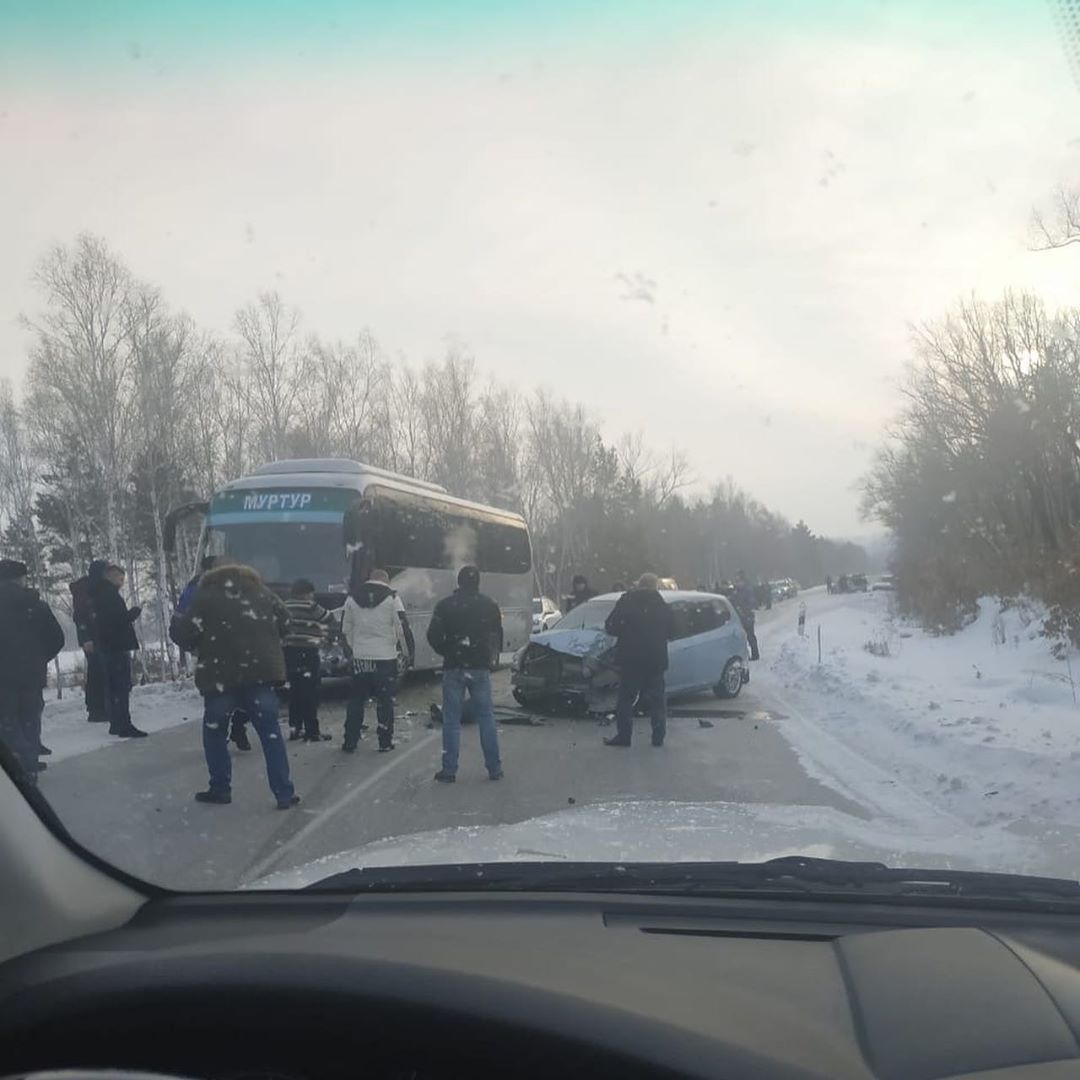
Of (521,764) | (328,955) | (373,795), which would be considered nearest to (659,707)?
(521,764)

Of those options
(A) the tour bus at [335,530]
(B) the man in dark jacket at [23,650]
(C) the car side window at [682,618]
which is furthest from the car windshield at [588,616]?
(B) the man in dark jacket at [23,650]

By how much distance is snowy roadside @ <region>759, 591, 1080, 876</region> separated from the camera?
7.00m

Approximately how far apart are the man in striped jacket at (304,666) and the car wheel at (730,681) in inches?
262

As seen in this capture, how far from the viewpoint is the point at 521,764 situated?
31.0ft

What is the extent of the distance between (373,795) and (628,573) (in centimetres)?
2261

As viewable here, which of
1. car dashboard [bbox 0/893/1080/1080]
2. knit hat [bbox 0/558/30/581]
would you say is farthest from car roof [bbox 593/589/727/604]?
car dashboard [bbox 0/893/1080/1080]

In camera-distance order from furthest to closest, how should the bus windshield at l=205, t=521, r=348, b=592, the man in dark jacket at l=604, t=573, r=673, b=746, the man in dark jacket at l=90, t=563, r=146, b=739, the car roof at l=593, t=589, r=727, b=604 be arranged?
the car roof at l=593, t=589, r=727, b=604 → the bus windshield at l=205, t=521, r=348, b=592 → the man in dark jacket at l=604, t=573, r=673, b=746 → the man in dark jacket at l=90, t=563, r=146, b=739

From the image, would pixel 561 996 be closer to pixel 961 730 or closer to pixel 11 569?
pixel 11 569

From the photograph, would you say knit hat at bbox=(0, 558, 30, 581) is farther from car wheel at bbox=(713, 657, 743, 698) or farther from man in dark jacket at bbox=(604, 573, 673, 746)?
car wheel at bbox=(713, 657, 743, 698)

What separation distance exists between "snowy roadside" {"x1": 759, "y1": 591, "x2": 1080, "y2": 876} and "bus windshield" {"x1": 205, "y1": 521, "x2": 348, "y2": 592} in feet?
19.6

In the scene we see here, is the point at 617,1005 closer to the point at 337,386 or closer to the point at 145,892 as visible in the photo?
the point at 145,892

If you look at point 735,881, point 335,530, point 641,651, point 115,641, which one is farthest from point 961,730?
point 735,881

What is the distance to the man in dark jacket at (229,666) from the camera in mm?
7559

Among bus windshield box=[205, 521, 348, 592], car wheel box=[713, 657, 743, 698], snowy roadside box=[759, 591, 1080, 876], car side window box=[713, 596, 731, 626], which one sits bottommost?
snowy roadside box=[759, 591, 1080, 876]
